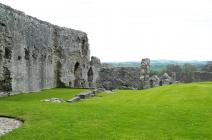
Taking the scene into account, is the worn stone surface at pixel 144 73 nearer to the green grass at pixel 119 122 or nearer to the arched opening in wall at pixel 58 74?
the arched opening in wall at pixel 58 74

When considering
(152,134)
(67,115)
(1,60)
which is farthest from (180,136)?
(1,60)

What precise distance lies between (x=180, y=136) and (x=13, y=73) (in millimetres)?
17615

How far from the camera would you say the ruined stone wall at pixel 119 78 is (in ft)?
146

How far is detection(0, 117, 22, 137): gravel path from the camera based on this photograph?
1231cm

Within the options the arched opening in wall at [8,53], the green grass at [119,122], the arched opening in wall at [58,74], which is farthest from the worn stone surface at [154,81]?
the green grass at [119,122]

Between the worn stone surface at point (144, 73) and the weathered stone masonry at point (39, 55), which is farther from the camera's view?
the worn stone surface at point (144, 73)

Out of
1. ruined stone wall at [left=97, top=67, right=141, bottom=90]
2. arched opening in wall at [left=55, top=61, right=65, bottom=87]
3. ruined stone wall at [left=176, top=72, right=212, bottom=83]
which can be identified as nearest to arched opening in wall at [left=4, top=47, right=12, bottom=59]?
arched opening in wall at [left=55, top=61, right=65, bottom=87]

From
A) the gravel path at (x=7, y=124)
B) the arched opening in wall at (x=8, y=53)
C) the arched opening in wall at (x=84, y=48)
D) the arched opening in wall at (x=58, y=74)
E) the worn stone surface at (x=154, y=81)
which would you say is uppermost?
the arched opening in wall at (x=84, y=48)

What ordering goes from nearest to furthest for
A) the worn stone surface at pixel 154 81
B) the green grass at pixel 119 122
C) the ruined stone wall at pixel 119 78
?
the green grass at pixel 119 122 < the worn stone surface at pixel 154 81 < the ruined stone wall at pixel 119 78

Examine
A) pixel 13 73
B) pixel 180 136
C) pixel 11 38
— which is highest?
pixel 11 38

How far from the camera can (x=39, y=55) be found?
1268 inches

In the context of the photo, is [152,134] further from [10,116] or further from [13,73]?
[13,73]

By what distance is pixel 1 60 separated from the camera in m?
25.6

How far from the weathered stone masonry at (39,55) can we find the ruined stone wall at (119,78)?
1.02 metres
